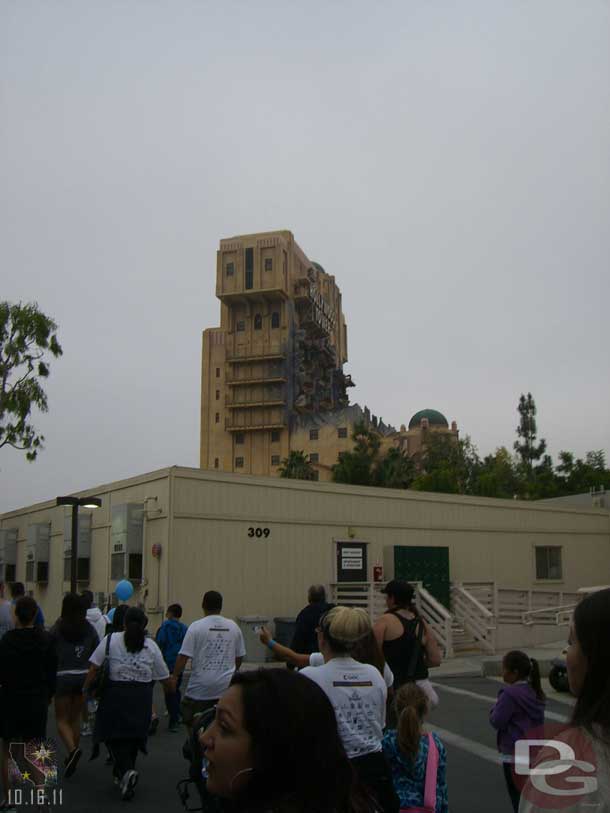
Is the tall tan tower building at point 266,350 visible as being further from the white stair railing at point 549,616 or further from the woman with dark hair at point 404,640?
the woman with dark hair at point 404,640

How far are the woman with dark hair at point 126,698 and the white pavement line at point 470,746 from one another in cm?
418

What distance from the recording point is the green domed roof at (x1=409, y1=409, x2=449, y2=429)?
356ft

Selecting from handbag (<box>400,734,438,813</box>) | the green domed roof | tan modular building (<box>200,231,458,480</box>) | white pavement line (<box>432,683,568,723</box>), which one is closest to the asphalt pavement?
white pavement line (<box>432,683,568,723</box>)

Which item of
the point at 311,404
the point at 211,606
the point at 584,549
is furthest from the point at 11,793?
the point at 311,404

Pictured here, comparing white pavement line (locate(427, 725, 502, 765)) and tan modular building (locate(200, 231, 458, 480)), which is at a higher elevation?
tan modular building (locate(200, 231, 458, 480))

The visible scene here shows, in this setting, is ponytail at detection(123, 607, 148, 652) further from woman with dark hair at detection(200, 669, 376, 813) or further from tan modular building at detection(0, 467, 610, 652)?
tan modular building at detection(0, 467, 610, 652)

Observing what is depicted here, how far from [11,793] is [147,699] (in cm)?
145

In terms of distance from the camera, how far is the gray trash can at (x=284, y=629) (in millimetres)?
20625

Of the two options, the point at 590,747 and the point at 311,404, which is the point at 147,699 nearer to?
the point at 590,747

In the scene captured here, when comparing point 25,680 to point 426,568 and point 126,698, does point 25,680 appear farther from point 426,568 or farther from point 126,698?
point 426,568

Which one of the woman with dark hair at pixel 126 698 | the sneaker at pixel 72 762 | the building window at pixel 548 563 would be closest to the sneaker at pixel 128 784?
the woman with dark hair at pixel 126 698

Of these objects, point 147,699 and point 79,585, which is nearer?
point 147,699

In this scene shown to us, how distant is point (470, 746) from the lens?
10578 millimetres

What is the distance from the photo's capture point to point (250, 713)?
2.17 metres
